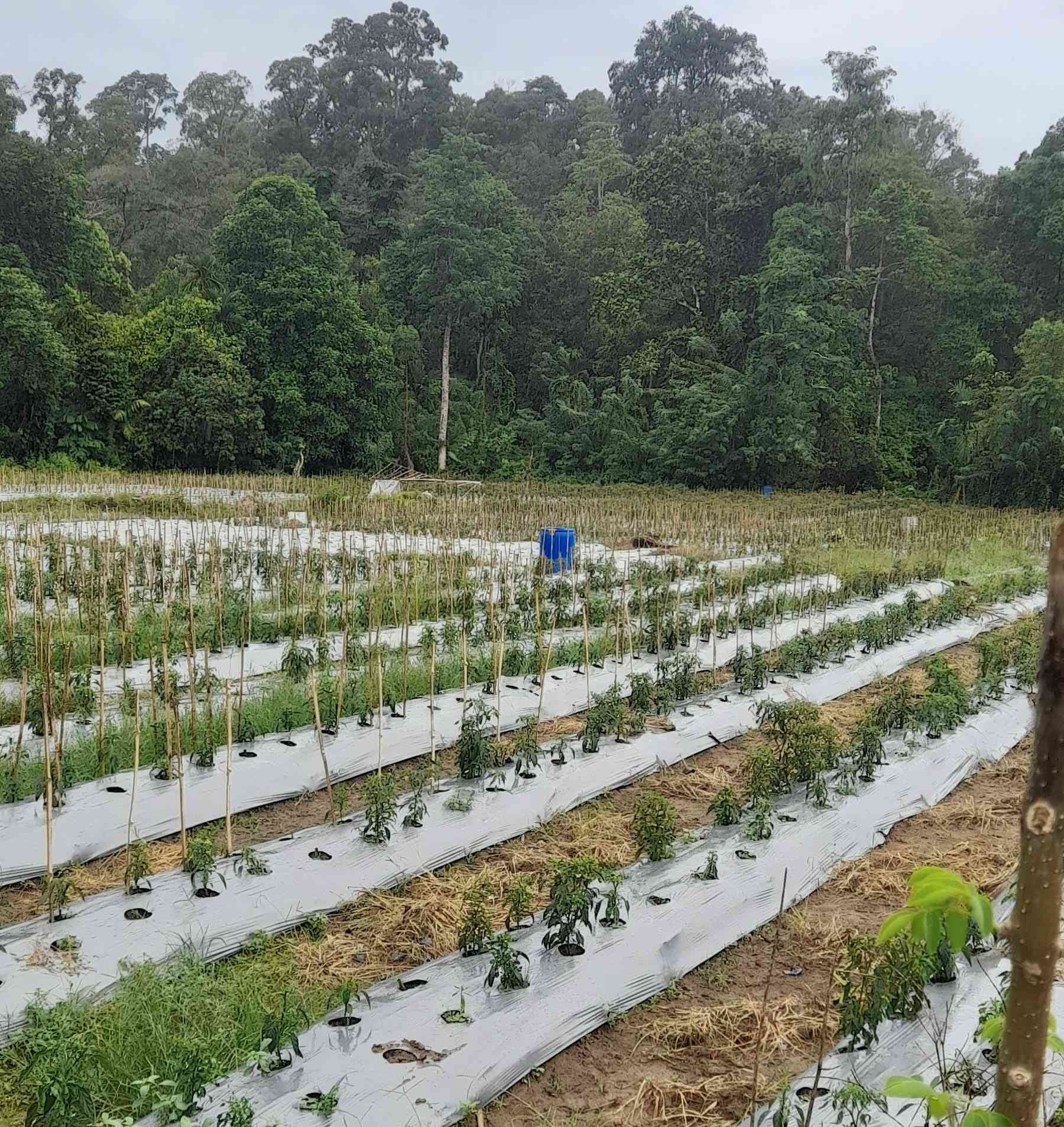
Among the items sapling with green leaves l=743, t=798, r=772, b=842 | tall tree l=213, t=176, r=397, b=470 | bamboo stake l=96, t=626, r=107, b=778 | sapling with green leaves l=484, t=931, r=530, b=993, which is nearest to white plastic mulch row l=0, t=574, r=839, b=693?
bamboo stake l=96, t=626, r=107, b=778

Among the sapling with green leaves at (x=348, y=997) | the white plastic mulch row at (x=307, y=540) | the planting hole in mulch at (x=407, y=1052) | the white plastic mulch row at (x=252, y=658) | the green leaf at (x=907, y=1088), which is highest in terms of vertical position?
the green leaf at (x=907, y=1088)

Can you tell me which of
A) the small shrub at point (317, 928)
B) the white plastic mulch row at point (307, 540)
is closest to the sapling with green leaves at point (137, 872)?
the small shrub at point (317, 928)

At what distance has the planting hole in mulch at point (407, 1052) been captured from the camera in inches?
86.4

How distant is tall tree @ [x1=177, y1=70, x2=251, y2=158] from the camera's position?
36906 millimetres

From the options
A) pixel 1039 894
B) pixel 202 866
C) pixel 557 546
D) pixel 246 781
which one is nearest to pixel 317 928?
pixel 202 866

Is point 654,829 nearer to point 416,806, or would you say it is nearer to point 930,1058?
point 416,806

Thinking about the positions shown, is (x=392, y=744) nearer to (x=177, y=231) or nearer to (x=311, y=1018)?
(x=311, y=1018)

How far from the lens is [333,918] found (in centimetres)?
293

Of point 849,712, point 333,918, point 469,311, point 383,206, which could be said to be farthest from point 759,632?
point 383,206

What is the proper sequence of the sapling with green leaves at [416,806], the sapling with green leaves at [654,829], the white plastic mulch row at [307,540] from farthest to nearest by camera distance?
the white plastic mulch row at [307,540], the sapling with green leaves at [416,806], the sapling with green leaves at [654,829]

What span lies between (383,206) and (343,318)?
6.59m

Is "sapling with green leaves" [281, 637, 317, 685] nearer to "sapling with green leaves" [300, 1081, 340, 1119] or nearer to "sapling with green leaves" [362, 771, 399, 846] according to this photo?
"sapling with green leaves" [362, 771, 399, 846]

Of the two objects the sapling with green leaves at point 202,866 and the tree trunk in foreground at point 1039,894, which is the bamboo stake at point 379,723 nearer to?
the sapling with green leaves at point 202,866

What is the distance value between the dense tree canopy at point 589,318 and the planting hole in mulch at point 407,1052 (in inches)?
665
